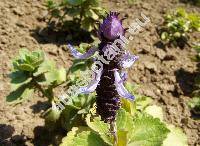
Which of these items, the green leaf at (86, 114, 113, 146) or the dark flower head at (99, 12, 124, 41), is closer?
the dark flower head at (99, 12, 124, 41)

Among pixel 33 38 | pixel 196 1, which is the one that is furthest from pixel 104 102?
pixel 196 1

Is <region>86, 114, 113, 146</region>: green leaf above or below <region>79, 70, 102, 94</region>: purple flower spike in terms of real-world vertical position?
below

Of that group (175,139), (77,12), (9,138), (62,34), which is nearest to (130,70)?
(77,12)

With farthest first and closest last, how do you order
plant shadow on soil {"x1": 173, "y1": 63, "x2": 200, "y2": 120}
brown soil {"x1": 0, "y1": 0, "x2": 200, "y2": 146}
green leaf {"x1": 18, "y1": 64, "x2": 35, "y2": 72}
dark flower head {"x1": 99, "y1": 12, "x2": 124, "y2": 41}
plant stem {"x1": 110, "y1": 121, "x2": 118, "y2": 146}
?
plant shadow on soil {"x1": 173, "y1": 63, "x2": 200, "y2": 120} < brown soil {"x1": 0, "y1": 0, "x2": 200, "y2": 146} < green leaf {"x1": 18, "y1": 64, "x2": 35, "y2": 72} < plant stem {"x1": 110, "y1": 121, "x2": 118, "y2": 146} < dark flower head {"x1": 99, "y1": 12, "x2": 124, "y2": 41}

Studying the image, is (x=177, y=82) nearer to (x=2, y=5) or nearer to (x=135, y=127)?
(x=135, y=127)

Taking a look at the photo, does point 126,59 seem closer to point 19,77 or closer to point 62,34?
point 19,77

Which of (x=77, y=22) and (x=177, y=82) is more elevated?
(x=77, y=22)

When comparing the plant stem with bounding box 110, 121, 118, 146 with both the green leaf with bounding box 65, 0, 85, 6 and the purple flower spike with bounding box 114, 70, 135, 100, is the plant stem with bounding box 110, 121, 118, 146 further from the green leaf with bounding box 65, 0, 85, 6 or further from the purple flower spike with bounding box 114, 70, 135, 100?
the green leaf with bounding box 65, 0, 85, 6

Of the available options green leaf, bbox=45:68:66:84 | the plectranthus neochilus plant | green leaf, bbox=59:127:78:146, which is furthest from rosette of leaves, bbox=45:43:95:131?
the plectranthus neochilus plant
